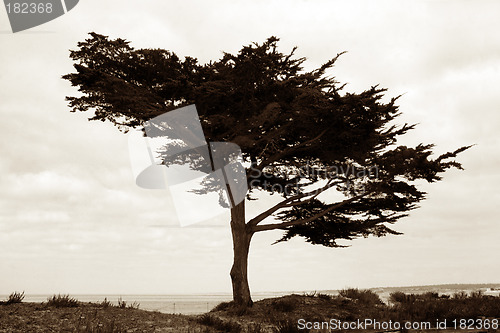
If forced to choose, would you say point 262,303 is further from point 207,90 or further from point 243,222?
point 207,90

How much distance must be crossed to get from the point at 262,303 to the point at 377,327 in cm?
594

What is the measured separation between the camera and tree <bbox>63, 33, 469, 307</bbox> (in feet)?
47.4

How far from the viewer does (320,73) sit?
15898 millimetres

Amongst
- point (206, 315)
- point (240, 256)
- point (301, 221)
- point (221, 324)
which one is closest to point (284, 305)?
point (240, 256)

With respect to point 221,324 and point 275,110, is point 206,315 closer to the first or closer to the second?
point 221,324

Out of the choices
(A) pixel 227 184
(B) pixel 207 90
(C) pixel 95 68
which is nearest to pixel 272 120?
(B) pixel 207 90
